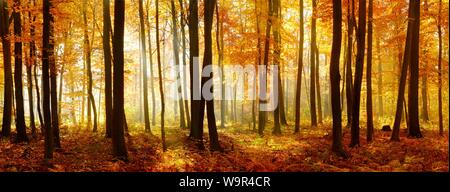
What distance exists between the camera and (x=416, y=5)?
56.3 feet

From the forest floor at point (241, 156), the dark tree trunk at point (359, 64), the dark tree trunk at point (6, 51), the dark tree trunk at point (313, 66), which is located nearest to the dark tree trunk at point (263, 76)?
the dark tree trunk at point (313, 66)

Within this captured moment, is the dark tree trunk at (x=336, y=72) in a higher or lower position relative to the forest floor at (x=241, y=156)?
higher

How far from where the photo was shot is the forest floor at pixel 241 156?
1189cm

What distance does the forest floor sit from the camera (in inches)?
468

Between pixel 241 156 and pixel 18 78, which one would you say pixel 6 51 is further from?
pixel 241 156

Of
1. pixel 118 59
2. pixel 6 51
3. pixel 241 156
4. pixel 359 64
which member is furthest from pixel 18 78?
pixel 359 64

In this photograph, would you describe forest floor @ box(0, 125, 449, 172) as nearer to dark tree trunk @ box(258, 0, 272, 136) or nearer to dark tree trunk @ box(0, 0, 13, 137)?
dark tree trunk @ box(0, 0, 13, 137)

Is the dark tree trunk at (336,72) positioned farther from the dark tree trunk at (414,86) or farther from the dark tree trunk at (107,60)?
the dark tree trunk at (107,60)

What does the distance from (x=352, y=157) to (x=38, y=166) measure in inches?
415

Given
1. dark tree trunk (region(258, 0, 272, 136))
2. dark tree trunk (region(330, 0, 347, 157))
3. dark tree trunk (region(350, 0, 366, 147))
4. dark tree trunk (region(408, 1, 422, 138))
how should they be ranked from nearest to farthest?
dark tree trunk (region(330, 0, 347, 157)) < dark tree trunk (region(350, 0, 366, 147)) < dark tree trunk (region(408, 1, 422, 138)) < dark tree trunk (region(258, 0, 272, 136))

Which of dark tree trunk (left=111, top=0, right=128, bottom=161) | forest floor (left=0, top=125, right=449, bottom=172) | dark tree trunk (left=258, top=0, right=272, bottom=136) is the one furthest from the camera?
dark tree trunk (left=258, top=0, right=272, bottom=136)

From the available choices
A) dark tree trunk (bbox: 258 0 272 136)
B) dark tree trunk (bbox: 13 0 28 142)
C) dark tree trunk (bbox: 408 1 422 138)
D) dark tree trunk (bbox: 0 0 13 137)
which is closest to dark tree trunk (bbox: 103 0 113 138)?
dark tree trunk (bbox: 13 0 28 142)

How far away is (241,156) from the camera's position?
14742mm
